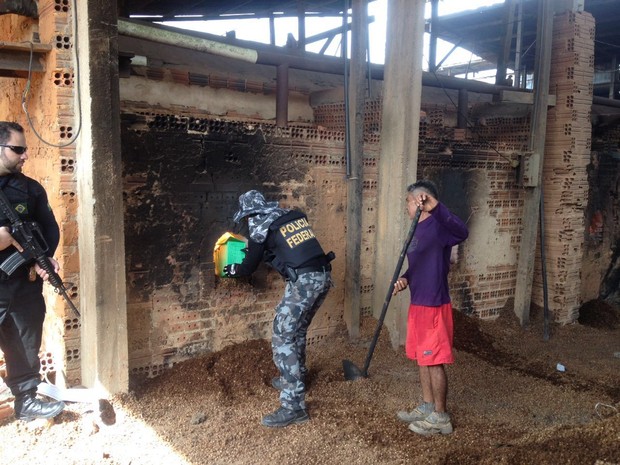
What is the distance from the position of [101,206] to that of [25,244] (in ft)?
1.80

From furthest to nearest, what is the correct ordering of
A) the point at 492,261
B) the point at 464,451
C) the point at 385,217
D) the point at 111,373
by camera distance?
the point at 492,261, the point at 385,217, the point at 111,373, the point at 464,451

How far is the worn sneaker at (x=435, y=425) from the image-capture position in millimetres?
3688

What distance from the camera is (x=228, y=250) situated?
4.52 metres

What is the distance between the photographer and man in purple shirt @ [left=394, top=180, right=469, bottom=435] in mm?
3658

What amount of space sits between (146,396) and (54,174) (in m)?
1.81

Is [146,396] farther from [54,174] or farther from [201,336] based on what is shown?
[54,174]

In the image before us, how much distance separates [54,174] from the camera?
149 inches

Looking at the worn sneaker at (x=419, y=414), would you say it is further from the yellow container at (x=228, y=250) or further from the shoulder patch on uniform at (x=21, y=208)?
the shoulder patch on uniform at (x=21, y=208)

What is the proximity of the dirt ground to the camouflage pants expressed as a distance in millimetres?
268

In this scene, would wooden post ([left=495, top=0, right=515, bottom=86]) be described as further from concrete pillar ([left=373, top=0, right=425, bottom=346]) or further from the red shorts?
the red shorts

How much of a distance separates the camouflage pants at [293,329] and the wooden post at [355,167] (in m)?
1.50

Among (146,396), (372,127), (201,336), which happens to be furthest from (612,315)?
(146,396)

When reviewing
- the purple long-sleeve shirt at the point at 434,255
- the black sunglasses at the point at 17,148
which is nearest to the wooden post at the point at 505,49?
the purple long-sleeve shirt at the point at 434,255

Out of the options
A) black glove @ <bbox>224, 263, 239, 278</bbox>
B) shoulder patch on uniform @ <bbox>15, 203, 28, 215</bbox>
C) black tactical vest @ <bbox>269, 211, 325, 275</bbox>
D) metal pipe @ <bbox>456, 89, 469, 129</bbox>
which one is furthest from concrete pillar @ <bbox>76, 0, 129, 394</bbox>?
metal pipe @ <bbox>456, 89, 469, 129</bbox>
